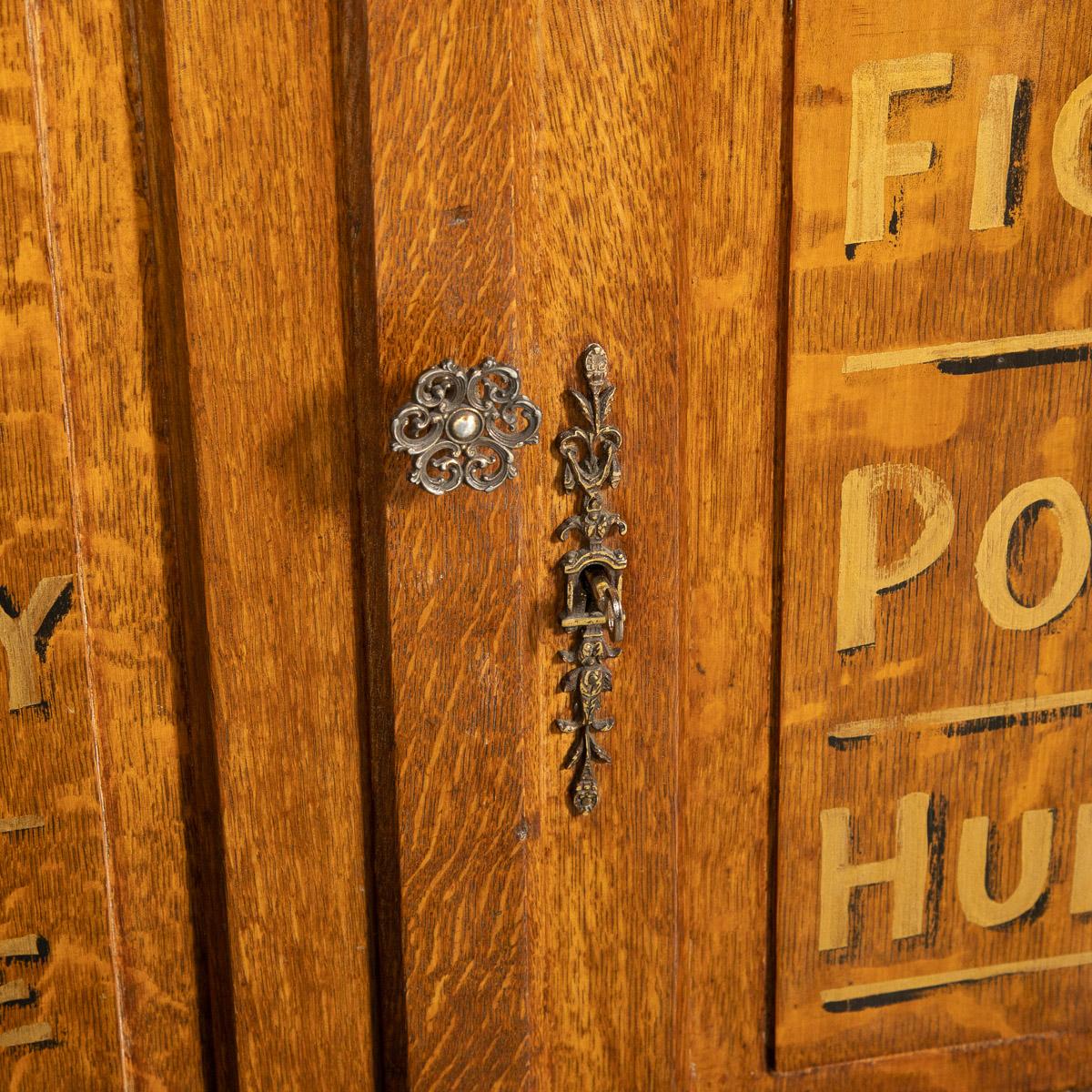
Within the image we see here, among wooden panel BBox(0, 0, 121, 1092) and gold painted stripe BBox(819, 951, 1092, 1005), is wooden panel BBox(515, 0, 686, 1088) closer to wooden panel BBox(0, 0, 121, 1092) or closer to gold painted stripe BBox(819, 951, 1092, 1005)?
gold painted stripe BBox(819, 951, 1092, 1005)

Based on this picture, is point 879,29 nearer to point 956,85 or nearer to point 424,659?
point 956,85

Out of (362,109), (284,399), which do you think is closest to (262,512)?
(284,399)

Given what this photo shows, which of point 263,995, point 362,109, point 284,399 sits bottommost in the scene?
point 263,995

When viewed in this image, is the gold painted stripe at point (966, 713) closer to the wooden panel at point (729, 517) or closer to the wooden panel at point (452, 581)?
the wooden panel at point (729, 517)

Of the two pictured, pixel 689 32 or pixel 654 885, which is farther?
pixel 654 885

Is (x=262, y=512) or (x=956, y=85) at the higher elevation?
(x=956, y=85)

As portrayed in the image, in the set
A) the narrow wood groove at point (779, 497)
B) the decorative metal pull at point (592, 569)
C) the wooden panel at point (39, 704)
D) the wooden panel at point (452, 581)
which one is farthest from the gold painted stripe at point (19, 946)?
the narrow wood groove at point (779, 497)
